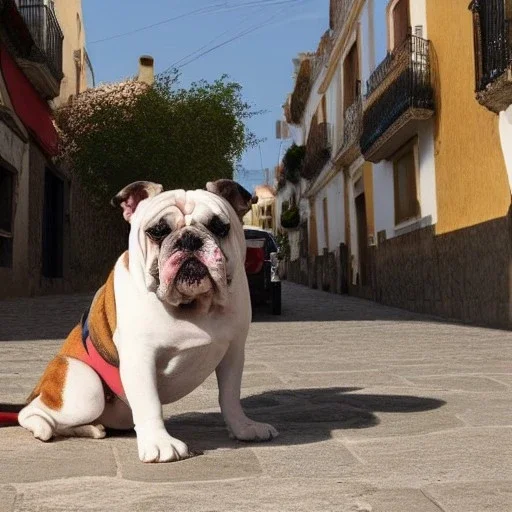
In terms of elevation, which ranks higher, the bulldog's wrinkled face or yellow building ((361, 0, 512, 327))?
yellow building ((361, 0, 512, 327))

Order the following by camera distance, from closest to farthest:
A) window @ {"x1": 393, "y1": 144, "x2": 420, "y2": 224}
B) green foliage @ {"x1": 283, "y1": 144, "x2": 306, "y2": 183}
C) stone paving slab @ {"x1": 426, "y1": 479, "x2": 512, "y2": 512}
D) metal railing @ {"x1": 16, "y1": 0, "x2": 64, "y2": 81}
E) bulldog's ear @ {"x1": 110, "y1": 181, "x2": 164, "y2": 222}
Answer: stone paving slab @ {"x1": 426, "y1": 479, "x2": 512, "y2": 512}, bulldog's ear @ {"x1": 110, "y1": 181, "x2": 164, "y2": 222}, window @ {"x1": 393, "y1": 144, "x2": 420, "y2": 224}, metal railing @ {"x1": 16, "y1": 0, "x2": 64, "y2": 81}, green foliage @ {"x1": 283, "y1": 144, "x2": 306, "y2": 183}

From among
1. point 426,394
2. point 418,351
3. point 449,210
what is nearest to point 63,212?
point 449,210

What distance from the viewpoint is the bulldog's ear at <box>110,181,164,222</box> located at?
3.10m

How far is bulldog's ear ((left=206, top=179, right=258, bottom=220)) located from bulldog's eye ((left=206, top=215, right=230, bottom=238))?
232 millimetres

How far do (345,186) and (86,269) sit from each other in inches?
292

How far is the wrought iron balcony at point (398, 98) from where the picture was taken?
1291 cm

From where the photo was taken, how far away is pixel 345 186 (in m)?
21.6

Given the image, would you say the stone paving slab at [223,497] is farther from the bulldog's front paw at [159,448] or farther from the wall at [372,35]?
the wall at [372,35]

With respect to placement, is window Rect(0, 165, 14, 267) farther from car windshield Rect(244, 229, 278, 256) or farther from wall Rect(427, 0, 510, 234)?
wall Rect(427, 0, 510, 234)

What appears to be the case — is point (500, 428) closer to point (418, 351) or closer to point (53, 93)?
point (418, 351)

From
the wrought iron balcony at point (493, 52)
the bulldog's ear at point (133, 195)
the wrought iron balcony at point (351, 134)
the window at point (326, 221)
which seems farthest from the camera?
the window at point (326, 221)

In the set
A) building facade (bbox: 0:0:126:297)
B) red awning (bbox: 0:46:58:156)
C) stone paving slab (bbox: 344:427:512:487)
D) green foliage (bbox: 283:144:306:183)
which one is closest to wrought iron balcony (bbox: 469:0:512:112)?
stone paving slab (bbox: 344:427:512:487)

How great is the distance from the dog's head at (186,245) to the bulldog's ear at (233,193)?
0.04 m

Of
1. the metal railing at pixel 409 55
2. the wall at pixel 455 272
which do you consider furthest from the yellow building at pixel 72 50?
the wall at pixel 455 272
